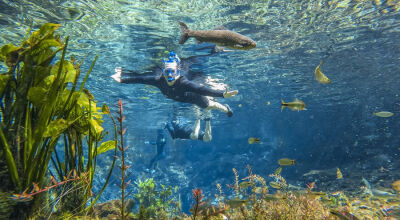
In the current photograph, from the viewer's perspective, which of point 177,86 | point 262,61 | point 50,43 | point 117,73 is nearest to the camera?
point 50,43

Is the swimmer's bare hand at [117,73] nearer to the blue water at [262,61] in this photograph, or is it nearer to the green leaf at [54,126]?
the blue water at [262,61]

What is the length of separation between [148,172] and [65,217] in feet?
82.4

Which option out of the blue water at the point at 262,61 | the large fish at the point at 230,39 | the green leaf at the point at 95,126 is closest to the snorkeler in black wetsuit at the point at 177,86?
the blue water at the point at 262,61

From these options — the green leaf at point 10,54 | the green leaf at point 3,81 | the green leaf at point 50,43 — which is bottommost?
the green leaf at point 3,81

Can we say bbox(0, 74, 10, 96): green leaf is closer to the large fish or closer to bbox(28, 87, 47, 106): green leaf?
bbox(28, 87, 47, 106): green leaf

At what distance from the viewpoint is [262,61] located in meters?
17.2

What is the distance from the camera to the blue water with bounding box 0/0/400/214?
10383mm

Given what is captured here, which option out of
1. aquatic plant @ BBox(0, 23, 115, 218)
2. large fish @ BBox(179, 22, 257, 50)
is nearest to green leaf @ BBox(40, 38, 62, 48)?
aquatic plant @ BBox(0, 23, 115, 218)

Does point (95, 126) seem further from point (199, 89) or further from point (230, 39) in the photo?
point (199, 89)

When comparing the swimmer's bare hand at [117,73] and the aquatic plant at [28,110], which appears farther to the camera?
the swimmer's bare hand at [117,73]

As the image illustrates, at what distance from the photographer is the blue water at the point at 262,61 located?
1038 cm

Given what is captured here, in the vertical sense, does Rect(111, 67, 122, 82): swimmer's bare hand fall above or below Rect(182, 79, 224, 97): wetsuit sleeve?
above

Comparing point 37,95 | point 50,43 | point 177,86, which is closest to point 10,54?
point 50,43

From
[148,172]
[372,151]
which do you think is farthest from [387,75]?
[148,172]
